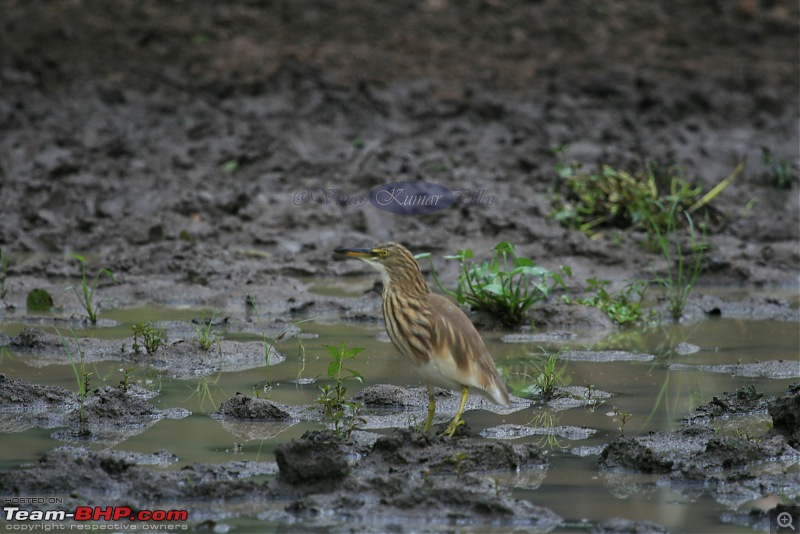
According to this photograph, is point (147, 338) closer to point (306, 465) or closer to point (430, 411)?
point (430, 411)

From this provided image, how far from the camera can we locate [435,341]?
18.0 feet

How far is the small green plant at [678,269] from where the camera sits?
8578 mm

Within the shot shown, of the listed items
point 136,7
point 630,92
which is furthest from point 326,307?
point 136,7

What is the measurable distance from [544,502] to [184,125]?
35.5ft

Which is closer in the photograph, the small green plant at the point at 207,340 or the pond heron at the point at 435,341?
the pond heron at the point at 435,341

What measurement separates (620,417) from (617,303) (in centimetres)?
271

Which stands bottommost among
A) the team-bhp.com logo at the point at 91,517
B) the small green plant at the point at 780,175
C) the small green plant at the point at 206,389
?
the small green plant at the point at 206,389

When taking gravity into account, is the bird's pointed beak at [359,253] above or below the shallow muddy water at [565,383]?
above

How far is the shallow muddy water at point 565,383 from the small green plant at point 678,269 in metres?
0.28

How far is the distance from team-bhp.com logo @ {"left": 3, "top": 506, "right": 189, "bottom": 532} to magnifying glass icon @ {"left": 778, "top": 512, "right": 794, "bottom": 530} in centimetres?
223

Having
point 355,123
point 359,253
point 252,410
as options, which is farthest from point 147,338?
point 355,123

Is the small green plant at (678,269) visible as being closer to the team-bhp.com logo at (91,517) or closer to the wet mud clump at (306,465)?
the wet mud clump at (306,465)

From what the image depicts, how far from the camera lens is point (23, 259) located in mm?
10406

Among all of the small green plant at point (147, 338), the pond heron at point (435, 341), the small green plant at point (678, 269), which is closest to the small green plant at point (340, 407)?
the pond heron at point (435, 341)
